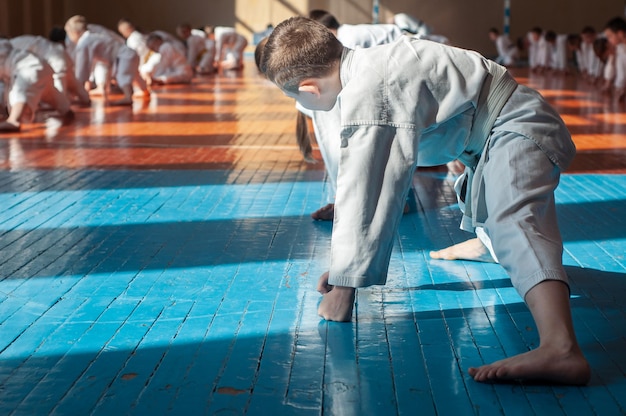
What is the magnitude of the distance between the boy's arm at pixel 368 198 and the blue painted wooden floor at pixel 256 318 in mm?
207

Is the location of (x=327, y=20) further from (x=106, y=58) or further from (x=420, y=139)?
(x=106, y=58)

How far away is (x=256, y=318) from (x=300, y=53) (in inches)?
29.3

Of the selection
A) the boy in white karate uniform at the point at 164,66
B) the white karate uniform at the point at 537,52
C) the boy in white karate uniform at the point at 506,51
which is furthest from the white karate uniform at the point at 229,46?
the boy in white karate uniform at the point at 506,51

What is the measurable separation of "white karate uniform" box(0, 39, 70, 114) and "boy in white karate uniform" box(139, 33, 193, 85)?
463cm

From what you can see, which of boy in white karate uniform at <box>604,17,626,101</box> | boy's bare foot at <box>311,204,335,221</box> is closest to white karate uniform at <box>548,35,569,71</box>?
boy in white karate uniform at <box>604,17,626,101</box>

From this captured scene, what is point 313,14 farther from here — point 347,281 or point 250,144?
point 347,281

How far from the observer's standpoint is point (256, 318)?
2.38 m

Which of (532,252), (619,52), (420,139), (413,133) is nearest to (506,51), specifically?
(619,52)

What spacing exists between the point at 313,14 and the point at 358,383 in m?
3.01

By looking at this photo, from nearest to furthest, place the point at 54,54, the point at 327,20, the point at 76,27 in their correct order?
the point at 327,20 → the point at 54,54 → the point at 76,27

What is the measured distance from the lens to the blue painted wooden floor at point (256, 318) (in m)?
1.86

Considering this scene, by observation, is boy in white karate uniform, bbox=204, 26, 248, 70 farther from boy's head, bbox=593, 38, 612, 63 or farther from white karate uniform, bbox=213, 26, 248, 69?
boy's head, bbox=593, 38, 612, 63

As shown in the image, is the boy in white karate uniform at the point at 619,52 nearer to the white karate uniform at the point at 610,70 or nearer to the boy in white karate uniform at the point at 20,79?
the white karate uniform at the point at 610,70

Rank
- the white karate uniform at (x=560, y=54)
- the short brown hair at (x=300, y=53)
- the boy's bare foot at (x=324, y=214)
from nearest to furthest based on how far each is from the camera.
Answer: the short brown hair at (x=300, y=53) → the boy's bare foot at (x=324, y=214) → the white karate uniform at (x=560, y=54)
